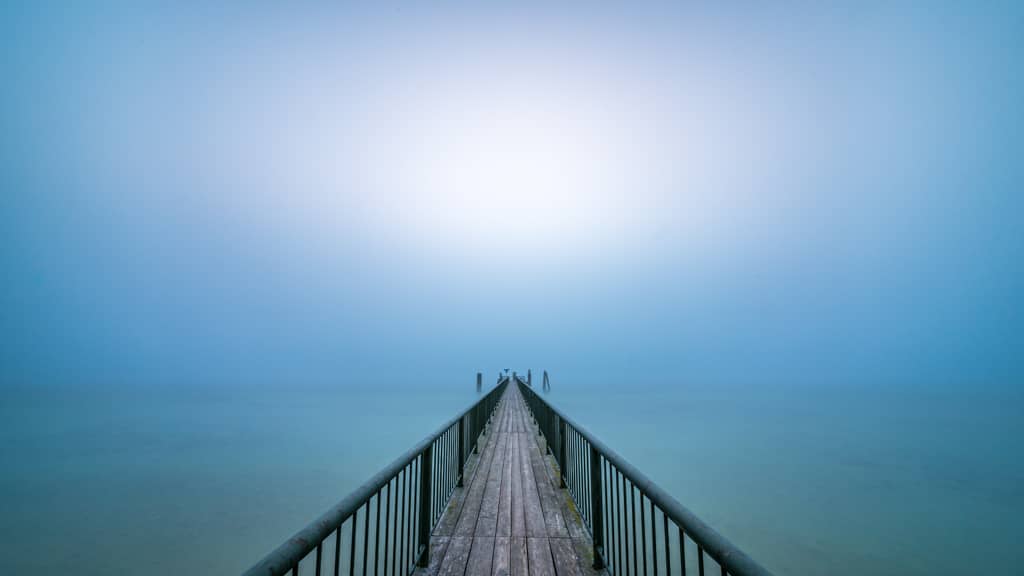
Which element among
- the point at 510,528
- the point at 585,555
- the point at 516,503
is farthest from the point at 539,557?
the point at 516,503

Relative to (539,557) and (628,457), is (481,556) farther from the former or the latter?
(628,457)

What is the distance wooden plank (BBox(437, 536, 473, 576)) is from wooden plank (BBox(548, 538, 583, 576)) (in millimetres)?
916

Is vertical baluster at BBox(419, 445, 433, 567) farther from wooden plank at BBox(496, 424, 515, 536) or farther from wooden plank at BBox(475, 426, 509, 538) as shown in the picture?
→ wooden plank at BBox(496, 424, 515, 536)

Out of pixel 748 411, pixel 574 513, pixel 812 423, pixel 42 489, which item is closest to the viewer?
pixel 574 513

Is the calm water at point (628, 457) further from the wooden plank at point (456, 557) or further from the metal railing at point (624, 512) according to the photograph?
the wooden plank at point (456, 557)

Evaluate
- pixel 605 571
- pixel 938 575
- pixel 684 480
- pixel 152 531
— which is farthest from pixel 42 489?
pixel 938 575

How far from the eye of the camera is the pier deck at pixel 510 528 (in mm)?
4230

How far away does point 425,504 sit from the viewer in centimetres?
424

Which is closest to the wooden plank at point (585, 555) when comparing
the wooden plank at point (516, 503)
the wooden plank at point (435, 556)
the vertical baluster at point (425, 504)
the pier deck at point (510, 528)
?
the pier deck at point (510, 528)

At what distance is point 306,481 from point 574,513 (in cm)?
1689

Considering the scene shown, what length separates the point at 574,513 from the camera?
18.6 feet

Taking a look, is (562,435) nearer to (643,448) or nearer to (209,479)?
(209,479)

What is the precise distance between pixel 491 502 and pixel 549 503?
0.83 meters

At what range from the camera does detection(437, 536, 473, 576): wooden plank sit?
4.12 meters
